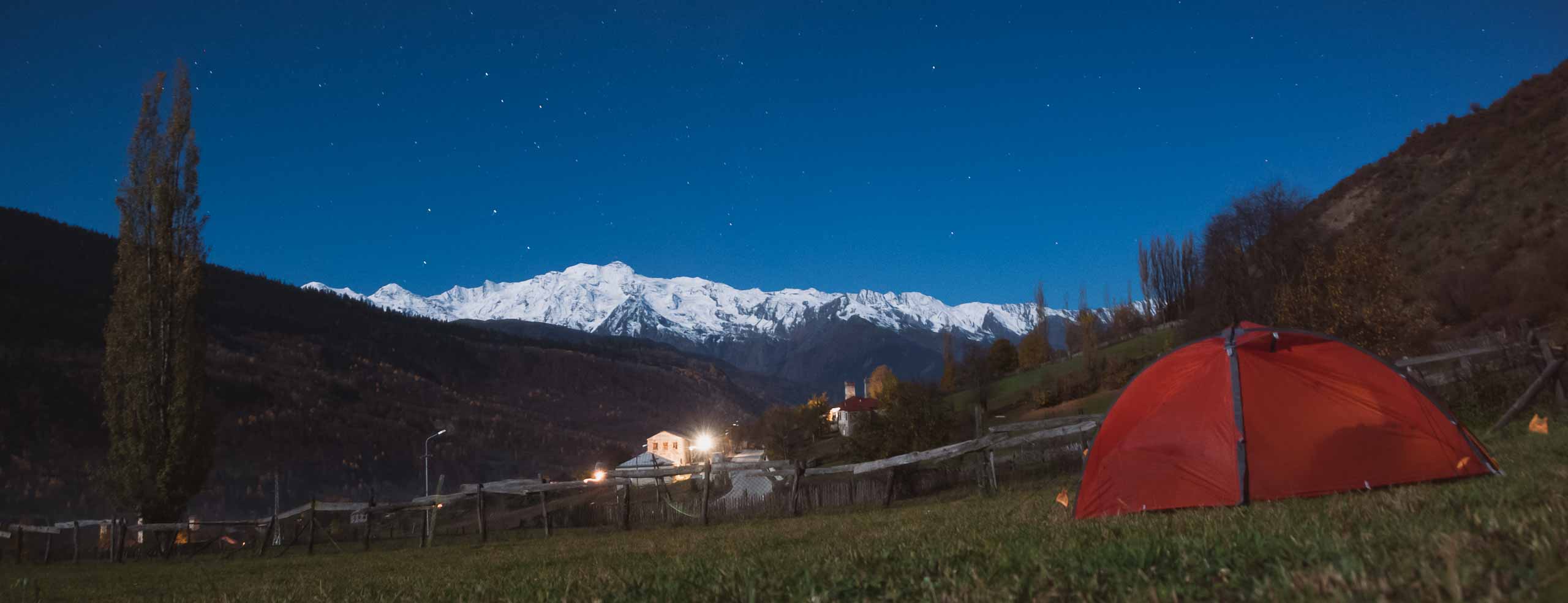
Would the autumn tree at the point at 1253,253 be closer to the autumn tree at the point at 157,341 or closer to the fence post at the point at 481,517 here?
the fence post at the point at 481,517

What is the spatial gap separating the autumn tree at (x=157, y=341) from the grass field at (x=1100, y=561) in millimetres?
23276

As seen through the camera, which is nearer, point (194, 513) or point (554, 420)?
point (194, 513)

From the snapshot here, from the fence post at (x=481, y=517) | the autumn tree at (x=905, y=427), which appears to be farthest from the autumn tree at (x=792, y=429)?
the fence post at (x=481, y=517)

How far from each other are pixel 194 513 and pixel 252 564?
79588 mm

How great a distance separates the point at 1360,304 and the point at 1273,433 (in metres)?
22.4

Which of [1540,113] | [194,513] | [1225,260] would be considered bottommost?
[194,513]

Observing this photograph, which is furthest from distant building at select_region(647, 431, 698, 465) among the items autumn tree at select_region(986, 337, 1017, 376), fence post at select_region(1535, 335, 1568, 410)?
fence post at select_region(1535, 335, 1568, 410)

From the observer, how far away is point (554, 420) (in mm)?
168125

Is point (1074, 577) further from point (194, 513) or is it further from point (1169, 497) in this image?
point (194, 513)

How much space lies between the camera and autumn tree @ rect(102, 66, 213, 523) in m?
32.2

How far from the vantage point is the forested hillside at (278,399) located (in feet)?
253

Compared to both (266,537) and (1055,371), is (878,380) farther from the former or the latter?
(266,537)

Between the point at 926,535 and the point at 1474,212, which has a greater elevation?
the point at 1474,212

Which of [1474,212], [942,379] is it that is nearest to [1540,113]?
[1474,212]
